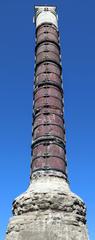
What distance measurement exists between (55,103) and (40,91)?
640mm

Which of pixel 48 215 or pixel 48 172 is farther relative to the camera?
pixel 48 172

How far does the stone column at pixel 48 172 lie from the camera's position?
663cm

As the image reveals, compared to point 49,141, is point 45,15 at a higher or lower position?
higher

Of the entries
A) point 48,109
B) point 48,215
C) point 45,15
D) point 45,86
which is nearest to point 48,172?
point 48,215

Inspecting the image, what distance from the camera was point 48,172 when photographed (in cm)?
796

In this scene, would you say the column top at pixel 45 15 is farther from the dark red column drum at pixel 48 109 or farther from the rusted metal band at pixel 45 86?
the rusted metal band at pixel 45 86

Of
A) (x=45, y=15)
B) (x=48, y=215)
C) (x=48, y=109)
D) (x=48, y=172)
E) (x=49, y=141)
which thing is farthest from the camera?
(x=45, y=15)

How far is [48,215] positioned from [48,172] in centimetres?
144

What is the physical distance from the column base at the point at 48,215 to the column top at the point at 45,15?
689 cm

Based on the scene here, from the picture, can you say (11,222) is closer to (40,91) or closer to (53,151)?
(53,151)

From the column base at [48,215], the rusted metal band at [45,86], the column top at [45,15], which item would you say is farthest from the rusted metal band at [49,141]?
the column top at [45,15]

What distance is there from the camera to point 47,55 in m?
10.5

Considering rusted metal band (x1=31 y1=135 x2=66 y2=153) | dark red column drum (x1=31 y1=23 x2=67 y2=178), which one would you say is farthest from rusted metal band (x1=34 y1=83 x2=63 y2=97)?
rusted metal band (x1=31 y1=135 x2=66 y2=153)

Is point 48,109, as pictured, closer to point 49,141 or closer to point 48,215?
point 49,141
